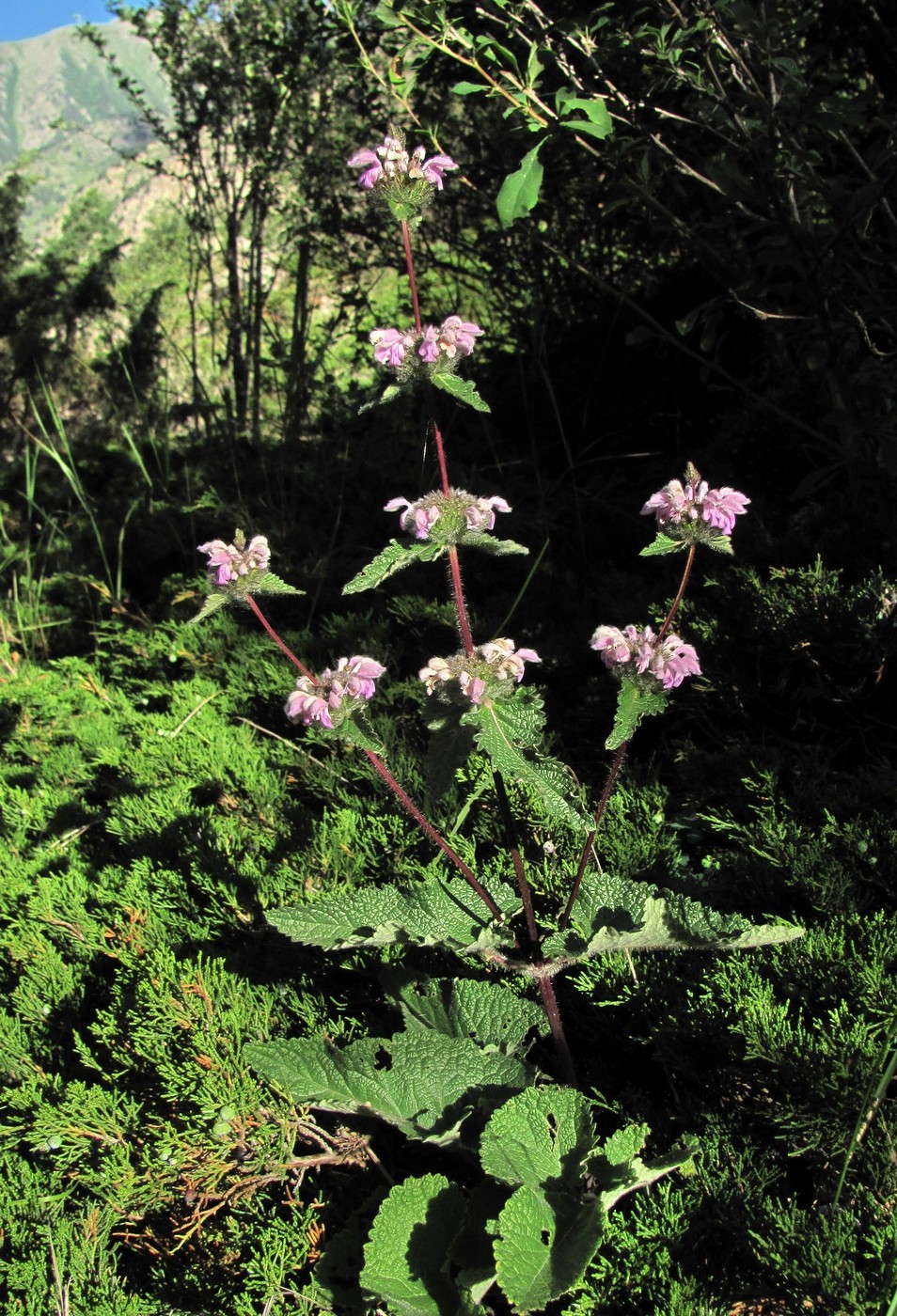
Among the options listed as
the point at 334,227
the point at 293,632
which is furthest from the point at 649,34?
the point at 334,227

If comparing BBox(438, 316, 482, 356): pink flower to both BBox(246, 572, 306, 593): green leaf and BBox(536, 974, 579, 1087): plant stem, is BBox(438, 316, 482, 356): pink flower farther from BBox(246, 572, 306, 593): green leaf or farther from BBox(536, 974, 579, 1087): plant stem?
BBox(536, 974, 579, 1087): plant stem

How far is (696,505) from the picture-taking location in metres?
1.38

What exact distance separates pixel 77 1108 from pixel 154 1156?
16cm

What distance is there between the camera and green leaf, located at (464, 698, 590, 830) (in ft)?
4.27

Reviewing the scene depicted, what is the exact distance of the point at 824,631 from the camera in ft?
7.04

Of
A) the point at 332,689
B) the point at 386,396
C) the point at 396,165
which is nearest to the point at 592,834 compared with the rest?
the point at 332,689

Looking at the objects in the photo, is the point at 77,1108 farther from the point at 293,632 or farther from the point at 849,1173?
the point at 293,632

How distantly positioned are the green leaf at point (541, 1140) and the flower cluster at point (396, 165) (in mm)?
1391

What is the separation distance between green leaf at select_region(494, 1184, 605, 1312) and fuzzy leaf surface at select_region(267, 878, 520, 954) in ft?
1.20

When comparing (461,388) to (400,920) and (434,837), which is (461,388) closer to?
(434,837)

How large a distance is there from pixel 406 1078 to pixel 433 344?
1.15m

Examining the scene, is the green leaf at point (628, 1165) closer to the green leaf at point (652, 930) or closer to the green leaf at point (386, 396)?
the green leaf at point (652, 930)

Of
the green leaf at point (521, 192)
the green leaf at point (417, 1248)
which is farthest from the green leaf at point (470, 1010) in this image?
the green leaf at point (521, 192)

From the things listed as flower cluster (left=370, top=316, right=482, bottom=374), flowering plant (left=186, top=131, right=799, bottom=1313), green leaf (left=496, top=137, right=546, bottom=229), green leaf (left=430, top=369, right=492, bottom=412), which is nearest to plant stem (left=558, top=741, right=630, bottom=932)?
flowering plant (left=186, top=131, right=799, bottom=1313)
